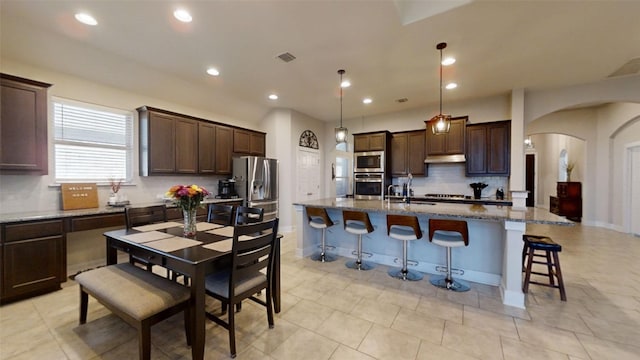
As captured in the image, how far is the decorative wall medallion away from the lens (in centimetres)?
650

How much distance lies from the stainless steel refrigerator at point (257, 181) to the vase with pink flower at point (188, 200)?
2.77 metres

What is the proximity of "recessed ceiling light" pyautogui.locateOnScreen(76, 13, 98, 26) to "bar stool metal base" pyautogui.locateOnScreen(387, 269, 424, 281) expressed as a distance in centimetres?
459

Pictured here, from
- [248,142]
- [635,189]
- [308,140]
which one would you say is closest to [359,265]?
[248,142]

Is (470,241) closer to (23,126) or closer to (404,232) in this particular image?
(404,232)

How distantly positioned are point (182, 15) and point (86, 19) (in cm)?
107

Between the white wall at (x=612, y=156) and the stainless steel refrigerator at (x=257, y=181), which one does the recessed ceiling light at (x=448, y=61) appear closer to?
the stainless steel refrigerator at (x=257, y=181)

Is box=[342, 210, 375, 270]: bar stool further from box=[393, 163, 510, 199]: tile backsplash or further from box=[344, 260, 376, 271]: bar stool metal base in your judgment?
box=[393, 163, 510, 199]: tile backsplash

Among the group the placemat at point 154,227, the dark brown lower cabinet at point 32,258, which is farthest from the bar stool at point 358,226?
the dark brown lower cabinet at point 32,258

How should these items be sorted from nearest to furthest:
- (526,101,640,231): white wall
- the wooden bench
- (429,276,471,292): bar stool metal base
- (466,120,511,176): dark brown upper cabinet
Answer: the wooden bench, (429,276,471,292): bar stool metal base, (466,120,511,176): dark brown upper cabinet, (526,101,640,231): white wall

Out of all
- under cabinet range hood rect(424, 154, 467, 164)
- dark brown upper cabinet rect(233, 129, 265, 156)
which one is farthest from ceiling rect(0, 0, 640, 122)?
under cabinet range hood rect(424, 154, 467, 164)

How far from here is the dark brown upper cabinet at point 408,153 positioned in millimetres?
5785

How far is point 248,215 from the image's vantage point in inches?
113

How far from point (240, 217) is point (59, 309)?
194 cm

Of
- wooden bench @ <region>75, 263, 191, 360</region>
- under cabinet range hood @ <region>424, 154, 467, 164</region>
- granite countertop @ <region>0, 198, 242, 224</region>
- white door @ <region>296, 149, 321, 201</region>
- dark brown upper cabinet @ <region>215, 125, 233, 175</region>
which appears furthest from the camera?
white door @ <region>296, 149, 321, 201</region>
